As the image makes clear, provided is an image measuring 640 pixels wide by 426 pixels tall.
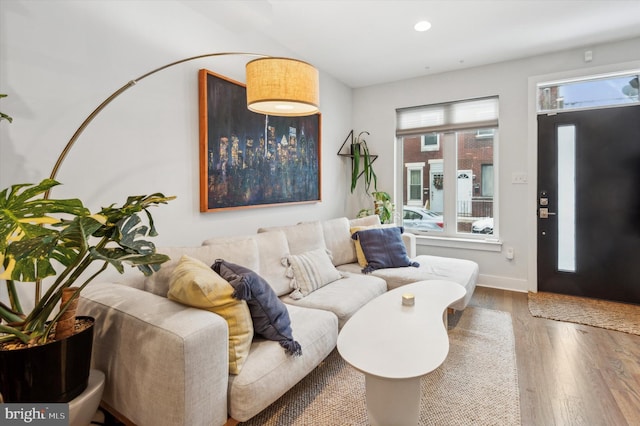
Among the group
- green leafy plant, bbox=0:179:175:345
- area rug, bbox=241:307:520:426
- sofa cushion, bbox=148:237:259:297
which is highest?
green leafy plant, bbox=0:179:175:345

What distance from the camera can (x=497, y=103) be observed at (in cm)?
392

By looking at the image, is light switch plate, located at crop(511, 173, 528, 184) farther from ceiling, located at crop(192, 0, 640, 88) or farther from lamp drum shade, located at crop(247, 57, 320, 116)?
lamp drum shade, located at crop(247, 57, 320, 116)

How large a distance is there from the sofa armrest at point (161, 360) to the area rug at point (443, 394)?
55 cm

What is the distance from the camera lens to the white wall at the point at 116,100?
1653 mm

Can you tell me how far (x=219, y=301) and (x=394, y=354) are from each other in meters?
0.84

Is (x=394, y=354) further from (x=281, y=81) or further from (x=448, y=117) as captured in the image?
(x=448, y=117)

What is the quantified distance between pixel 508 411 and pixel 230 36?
10.7 feet

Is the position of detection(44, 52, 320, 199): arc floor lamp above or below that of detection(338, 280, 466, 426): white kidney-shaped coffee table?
above

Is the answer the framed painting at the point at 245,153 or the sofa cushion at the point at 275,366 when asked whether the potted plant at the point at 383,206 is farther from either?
the sofa cushion at the point at 275,366

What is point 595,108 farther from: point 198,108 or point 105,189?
point 105,189

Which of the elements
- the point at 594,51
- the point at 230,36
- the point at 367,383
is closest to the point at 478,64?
the point at 594,51

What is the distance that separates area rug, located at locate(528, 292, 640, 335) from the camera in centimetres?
290

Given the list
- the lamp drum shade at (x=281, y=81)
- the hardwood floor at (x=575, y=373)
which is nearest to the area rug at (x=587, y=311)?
the hardwood floor at (x=575, y=373)

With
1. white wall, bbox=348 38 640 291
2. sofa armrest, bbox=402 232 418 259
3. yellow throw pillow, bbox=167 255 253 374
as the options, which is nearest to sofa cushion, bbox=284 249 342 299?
yellow throw pillow, bbox=167 255 253 374
